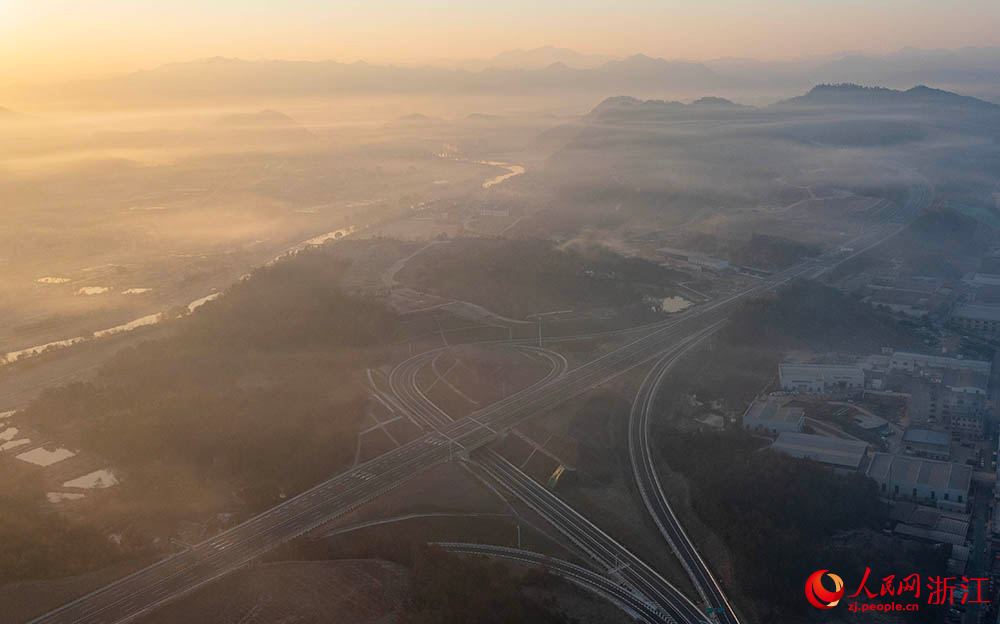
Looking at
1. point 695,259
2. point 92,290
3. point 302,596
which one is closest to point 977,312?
point 695,259

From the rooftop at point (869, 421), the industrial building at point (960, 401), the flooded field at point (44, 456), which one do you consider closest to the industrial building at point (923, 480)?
the rooftop at point (869, 421)

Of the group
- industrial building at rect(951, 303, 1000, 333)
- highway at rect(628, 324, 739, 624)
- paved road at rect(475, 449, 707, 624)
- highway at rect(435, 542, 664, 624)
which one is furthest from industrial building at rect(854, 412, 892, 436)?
industrial building at rect(951, 303, 1000, 333)

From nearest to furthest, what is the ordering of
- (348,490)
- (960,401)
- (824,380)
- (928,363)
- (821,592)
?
1. (821,592)
2. (348,490)
3. (960,401)
4. (824,380)
5. (928,363)

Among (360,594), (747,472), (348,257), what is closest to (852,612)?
(747,472)

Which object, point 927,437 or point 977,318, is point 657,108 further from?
point 927,437

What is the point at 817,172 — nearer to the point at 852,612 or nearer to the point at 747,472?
the point at 747,472

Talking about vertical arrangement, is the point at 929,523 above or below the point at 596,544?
above
